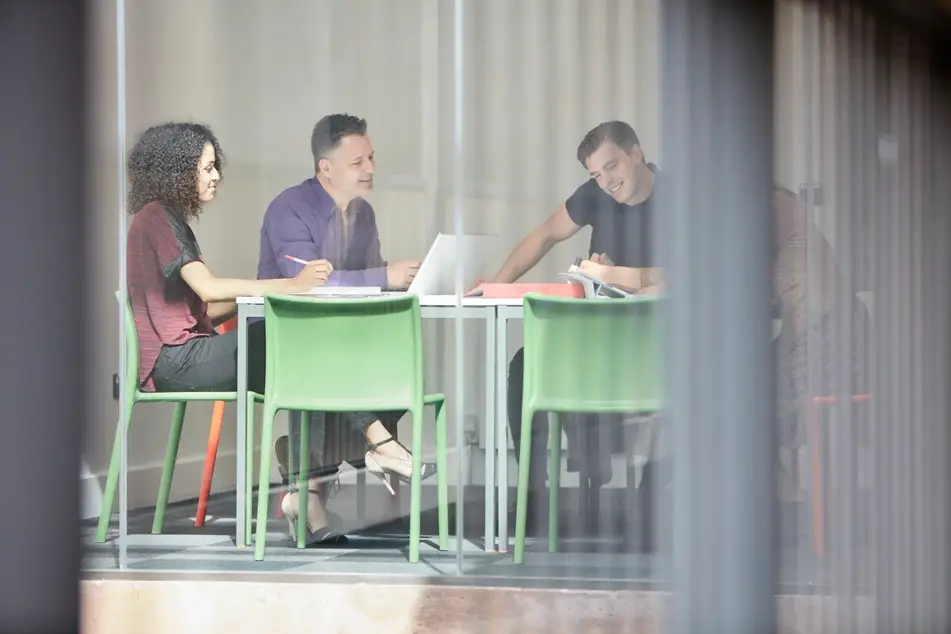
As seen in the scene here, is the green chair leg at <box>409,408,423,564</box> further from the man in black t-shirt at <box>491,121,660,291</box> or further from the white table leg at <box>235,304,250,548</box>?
the man in black t-shirt at <box>491,121,660,291</box>

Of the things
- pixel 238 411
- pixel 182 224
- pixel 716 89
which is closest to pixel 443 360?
Answer: pixel 238 411

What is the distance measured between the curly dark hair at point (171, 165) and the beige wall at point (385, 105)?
0.04m

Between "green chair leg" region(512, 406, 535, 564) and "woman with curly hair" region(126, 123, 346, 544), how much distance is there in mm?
790

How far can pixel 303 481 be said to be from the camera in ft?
9.63

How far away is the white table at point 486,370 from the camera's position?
2436mm

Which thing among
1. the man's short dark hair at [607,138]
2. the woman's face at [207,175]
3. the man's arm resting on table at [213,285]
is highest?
the woman's face at [207,175]

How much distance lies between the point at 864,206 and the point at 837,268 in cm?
12

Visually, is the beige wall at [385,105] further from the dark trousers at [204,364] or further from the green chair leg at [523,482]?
the green chair leg at [523,482]

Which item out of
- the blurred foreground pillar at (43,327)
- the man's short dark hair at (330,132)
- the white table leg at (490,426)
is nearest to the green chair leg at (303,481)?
the white table leg at (490,426)

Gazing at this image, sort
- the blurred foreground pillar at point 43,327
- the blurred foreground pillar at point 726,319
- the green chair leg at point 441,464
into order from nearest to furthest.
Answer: the blurred foreground pillar at point 43,327 → the blurred foreground pillar at point 726,319 → the green chair leg at point 441,464

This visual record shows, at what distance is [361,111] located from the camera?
3.05 metres

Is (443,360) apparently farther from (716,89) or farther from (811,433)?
(716,89)

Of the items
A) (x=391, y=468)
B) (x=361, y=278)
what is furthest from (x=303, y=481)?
(x=361, y=278)

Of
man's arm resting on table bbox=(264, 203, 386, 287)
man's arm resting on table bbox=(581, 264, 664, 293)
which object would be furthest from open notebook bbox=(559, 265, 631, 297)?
man's arm resting on table bbox=(264, 203, 386, 287)
